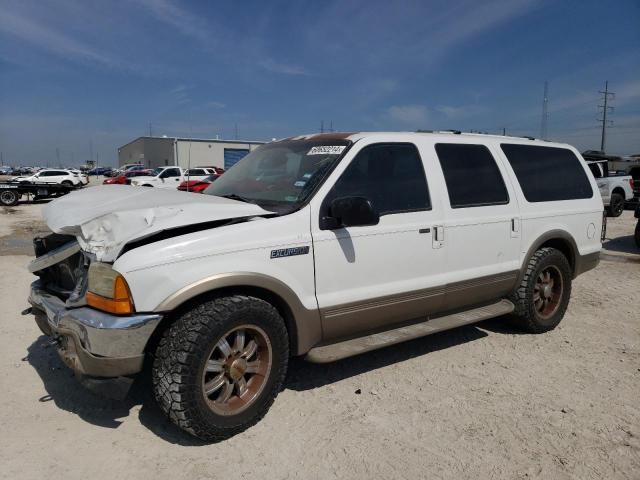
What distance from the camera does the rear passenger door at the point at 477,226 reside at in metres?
3.89

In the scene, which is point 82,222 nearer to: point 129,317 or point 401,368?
point 129,317

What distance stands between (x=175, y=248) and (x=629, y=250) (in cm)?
1014

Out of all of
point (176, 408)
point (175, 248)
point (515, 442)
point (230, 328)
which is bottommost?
point (515, 442)

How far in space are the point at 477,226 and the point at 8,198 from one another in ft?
80.5

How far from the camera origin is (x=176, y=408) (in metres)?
2.71

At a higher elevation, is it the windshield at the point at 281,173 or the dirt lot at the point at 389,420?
the windshield at the point at 281,173

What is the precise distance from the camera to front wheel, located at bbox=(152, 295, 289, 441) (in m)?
2.70

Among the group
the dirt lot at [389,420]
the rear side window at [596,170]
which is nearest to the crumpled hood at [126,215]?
the dirt lot at [389,420]

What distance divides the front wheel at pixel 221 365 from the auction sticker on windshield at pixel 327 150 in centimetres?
124

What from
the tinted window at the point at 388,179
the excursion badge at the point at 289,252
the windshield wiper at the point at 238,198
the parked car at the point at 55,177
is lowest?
the excursion badge at the point at 289,252

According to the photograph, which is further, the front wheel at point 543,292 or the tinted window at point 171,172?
the tinted window at point 171,172

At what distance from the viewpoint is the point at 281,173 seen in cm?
373

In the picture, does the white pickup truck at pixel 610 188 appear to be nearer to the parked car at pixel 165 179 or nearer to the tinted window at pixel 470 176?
the tinted window at pixel 470 176

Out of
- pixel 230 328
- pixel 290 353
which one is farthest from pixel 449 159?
pixel 230 328
